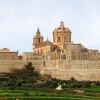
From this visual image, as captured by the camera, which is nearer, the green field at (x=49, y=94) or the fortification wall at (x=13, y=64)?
the green field at (x=49, y=94)

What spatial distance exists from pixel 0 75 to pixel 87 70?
38.3 feet

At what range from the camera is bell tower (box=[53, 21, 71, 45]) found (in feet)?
302

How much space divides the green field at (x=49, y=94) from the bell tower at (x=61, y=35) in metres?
27.6

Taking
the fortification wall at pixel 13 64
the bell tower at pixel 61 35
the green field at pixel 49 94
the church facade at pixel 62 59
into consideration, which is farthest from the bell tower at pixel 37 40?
the green field at pixel 49 94

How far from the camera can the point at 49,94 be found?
5919 centimetres

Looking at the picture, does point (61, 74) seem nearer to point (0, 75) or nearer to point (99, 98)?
point (0, 75)

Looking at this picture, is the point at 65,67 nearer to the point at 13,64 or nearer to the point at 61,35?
the point at 13,64

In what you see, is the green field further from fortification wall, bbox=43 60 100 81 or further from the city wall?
the city wall

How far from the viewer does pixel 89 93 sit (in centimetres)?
6159

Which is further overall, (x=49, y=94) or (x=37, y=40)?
(x=37, y=40)

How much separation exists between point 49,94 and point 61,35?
33.5 m

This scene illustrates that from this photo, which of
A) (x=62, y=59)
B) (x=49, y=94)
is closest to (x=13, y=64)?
(x=62, y=59)

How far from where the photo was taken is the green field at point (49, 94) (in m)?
55.5

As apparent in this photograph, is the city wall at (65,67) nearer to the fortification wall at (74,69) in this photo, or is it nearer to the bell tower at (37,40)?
the fortification wall at (74,69)
